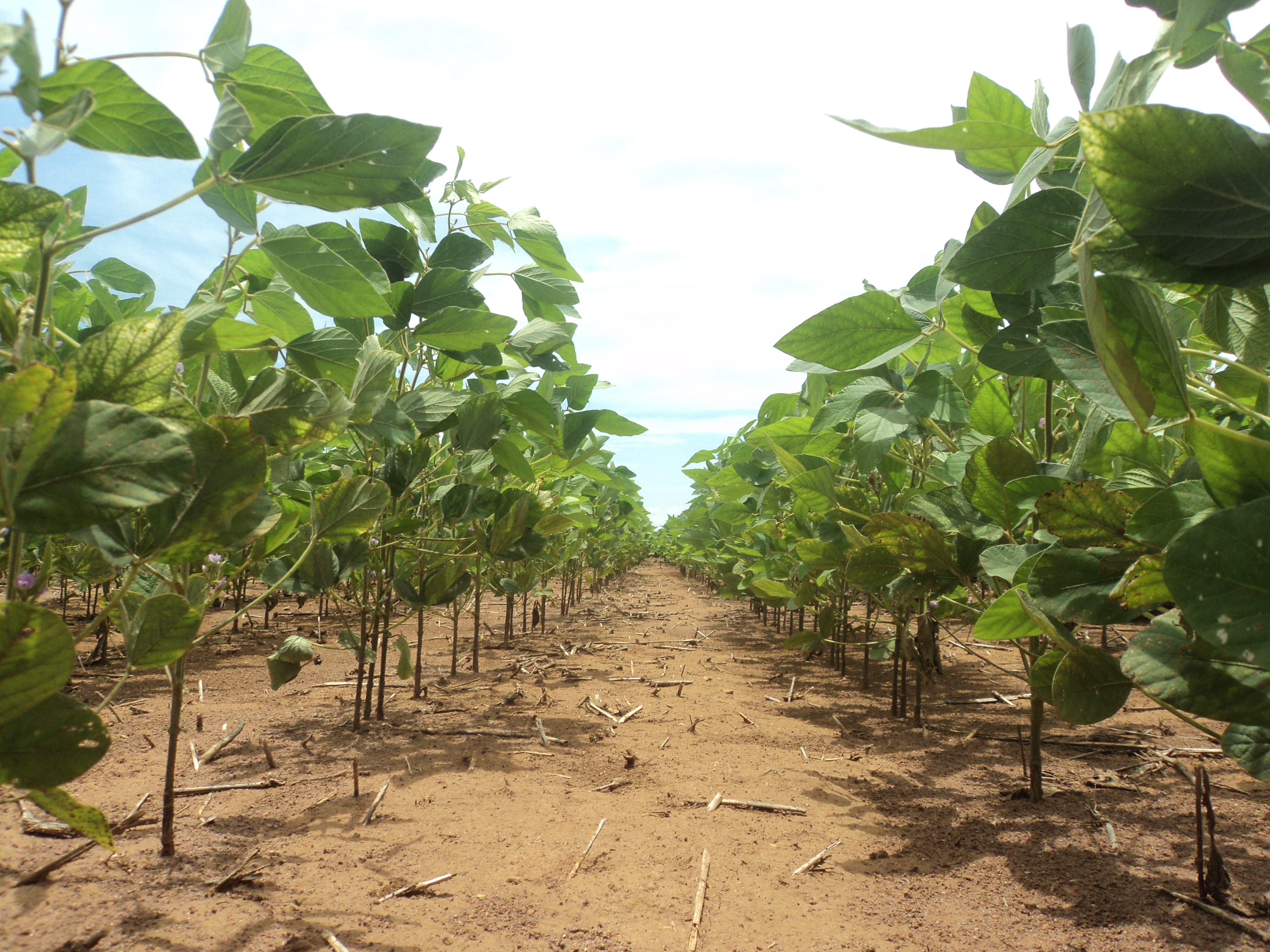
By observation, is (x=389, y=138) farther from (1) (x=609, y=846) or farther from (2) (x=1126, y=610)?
(1) (x=609, y=846)

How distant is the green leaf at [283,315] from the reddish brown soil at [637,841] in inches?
40.5

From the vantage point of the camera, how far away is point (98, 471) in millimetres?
555

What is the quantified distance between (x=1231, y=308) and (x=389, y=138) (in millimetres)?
922

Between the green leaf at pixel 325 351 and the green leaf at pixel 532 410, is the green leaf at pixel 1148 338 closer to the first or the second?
the green leaf at pixel 325 351

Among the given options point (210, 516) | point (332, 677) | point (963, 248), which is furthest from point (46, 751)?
point (332, 677)

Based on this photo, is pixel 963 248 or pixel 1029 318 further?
pixel 1029 318

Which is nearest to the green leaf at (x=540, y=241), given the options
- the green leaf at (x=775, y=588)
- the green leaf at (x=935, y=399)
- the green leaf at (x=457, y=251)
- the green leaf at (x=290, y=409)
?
the green leaf at (x=457, y=251)

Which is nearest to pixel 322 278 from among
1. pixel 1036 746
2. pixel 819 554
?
pixel 819 554

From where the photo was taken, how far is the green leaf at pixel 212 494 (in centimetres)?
72

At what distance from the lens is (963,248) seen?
836mm

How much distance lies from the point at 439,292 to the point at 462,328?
8.1 inches

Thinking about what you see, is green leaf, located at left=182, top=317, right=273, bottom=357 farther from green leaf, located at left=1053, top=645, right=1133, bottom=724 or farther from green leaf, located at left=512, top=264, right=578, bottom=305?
green leaf, located at left=512, top=264, right=578, bottom=305

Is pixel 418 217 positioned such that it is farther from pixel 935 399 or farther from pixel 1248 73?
pixel 1248 73

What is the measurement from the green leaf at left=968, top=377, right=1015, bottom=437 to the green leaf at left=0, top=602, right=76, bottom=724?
1722 millimetres
